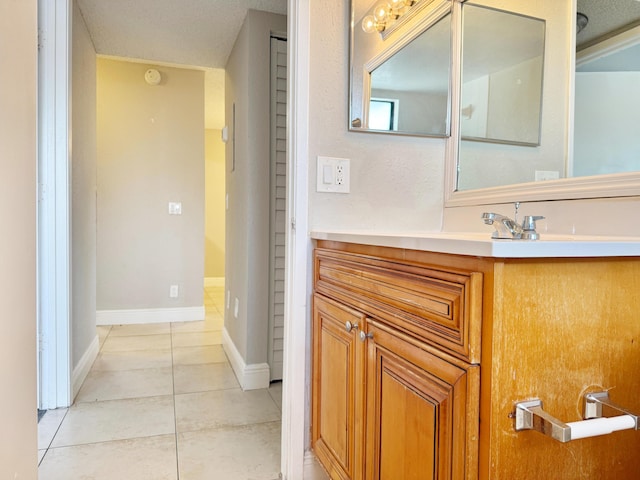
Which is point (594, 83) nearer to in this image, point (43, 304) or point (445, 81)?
point (445, 81)

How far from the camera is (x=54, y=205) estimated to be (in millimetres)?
2014

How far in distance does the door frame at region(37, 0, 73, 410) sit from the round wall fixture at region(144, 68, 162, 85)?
63.1 inches

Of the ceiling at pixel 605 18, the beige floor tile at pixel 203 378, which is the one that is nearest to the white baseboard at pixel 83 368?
the beige floor tile at pixel 203 378

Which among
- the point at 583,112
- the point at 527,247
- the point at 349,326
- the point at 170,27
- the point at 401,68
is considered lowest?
the point at 349,326

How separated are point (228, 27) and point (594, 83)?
2.15 meters

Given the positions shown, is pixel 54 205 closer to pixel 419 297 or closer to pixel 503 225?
pixel 419 297

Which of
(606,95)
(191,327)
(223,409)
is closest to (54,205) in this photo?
(223,409)

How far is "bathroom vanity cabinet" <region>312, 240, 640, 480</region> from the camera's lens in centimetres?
65

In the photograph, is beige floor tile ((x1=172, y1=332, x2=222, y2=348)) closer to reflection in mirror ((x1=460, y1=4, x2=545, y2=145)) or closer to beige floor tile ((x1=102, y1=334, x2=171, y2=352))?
beige floor tile ((x1=102, y1=334, x2=171, y2=352))

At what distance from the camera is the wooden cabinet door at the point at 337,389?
3.49ft

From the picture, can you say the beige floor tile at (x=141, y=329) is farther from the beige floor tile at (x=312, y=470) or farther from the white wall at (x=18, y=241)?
the beige floor tile at (x=312, y=470)

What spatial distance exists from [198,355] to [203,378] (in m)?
0.45

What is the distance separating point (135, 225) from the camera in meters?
3.73

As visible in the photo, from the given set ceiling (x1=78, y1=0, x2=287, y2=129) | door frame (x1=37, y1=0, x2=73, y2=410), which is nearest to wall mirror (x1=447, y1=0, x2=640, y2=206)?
ceiling (x1=78, y1=0, x2=287, y2=129)
